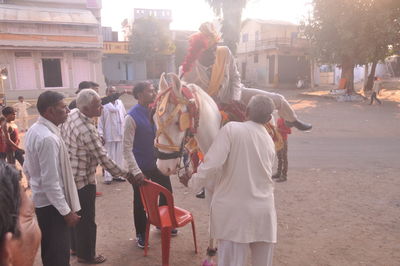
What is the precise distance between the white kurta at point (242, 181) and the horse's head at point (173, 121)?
31cm

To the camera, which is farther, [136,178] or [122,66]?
[122,66]

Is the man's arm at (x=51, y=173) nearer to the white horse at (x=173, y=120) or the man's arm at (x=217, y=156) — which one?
the white horse at (x=173, y=120)

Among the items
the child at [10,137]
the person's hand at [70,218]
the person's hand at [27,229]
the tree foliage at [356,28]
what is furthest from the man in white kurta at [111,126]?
the tree foliage at [356,28]

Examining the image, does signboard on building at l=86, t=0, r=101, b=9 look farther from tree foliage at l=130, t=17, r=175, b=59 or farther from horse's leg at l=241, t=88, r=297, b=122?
horse's leg at l=241, t=88, r=297, b=122

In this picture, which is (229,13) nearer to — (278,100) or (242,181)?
(278,100)

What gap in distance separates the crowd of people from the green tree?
22.8 meters

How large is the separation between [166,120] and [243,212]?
989 mm

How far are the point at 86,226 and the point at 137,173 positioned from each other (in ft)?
2.82

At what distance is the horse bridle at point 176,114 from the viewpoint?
8.71ft

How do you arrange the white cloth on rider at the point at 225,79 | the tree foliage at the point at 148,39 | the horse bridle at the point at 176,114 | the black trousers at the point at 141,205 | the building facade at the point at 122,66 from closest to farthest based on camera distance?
the horse bridle at the point at 176,114
the white cloth on rider at the point at 225,79
the black trousers at the point at 141,205
the tree foliage at the point at 148,39
the building facade at the point at 122,66

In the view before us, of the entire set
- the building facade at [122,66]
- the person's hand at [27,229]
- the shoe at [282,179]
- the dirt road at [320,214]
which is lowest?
the dirt road at [320,214]

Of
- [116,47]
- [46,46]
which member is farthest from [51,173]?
[116,47]

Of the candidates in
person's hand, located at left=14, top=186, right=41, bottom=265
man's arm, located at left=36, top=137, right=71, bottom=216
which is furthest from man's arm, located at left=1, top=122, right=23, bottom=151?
person's hand, located at left=14, top=186, right=41, bottom=265

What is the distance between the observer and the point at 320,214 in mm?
4977
